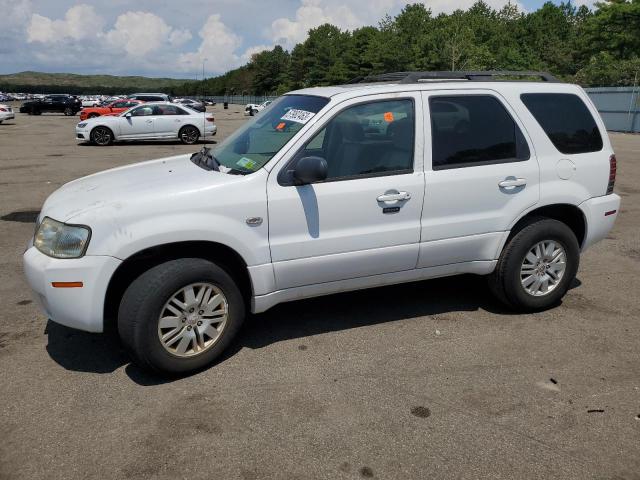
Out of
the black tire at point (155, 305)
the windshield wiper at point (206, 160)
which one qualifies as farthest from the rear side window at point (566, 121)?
the black tire at point (155, 305)

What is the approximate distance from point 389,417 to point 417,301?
1.94 m

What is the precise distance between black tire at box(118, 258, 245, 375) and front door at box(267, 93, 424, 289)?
505 mm

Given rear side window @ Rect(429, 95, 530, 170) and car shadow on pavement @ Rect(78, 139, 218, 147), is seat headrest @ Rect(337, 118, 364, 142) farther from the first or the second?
car shadow on pavement @ Rect(78, 139, 218, 147)

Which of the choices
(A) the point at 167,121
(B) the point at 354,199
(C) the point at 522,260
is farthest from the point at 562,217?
(A) the point at 167,121

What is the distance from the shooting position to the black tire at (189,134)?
66.1 ft

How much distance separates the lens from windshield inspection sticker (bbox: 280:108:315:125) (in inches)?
157

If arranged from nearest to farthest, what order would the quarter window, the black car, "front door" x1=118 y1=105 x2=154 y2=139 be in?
"front door" x1=118 y1=105 x2=154 y2=139
the quarter window
the black car

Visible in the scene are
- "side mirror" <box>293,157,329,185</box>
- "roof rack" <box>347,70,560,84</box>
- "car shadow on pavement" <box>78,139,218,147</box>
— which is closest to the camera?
"side mirror" <box>293,157,329,185</box>

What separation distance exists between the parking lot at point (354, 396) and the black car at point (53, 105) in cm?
4351

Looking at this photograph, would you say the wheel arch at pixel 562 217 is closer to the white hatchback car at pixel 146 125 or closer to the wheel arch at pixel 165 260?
the wheel arch at pixel 165 260

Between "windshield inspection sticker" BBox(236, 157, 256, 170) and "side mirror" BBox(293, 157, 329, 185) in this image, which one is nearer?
"side mirror" BBox(293, 157, 329, 185)

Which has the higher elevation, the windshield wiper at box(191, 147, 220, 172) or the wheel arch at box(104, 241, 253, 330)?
the windshield wiper at box(191, 147, 220, 172)

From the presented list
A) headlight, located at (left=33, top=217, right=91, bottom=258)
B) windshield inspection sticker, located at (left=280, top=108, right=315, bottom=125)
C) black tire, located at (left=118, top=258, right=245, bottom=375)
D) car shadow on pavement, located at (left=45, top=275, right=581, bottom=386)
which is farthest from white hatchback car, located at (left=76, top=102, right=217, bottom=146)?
black tire, located at (left=118, top=258, right=245, bottom=375)

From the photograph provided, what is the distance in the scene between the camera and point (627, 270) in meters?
5.97
